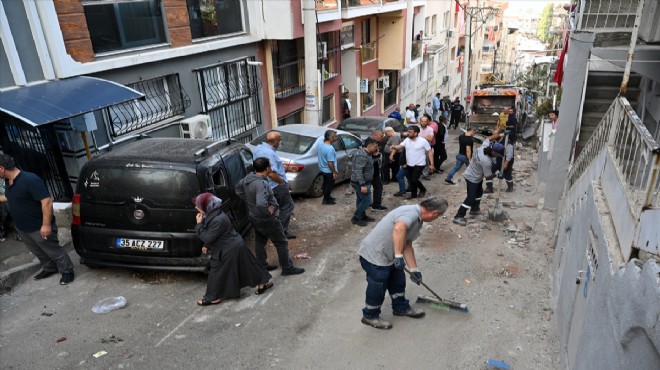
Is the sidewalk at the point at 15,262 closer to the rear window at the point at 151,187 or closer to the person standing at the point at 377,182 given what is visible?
the rear window at the point at 151,187

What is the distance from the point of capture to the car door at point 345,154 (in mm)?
10164

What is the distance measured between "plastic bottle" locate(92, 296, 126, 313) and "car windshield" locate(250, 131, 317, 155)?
16.0 feet

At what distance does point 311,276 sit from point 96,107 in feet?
14.0

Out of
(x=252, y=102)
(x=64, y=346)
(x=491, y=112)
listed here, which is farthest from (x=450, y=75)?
(x=64, y=346)

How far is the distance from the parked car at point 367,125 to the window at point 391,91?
10987 millimetres

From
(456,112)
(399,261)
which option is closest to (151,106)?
(399,261)

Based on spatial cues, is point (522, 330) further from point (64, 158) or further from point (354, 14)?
point (354, 14)

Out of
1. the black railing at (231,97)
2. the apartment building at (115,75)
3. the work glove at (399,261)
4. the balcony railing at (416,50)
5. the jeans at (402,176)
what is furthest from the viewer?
the balcony railing at (416,50)

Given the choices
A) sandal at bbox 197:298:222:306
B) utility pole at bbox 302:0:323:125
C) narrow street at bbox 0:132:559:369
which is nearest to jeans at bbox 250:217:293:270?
narrow street at bbox 0:132:559:369

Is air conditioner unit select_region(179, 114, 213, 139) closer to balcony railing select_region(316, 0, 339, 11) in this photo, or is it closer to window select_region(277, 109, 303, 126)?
window select_region(277, 109, 303, 126)

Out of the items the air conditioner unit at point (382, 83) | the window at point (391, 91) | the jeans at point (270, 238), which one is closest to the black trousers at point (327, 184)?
the jeans at point (270, 238)

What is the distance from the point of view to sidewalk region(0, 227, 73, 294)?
551cm

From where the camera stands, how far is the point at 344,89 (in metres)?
20.5

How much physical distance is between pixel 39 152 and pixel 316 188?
201 inches
